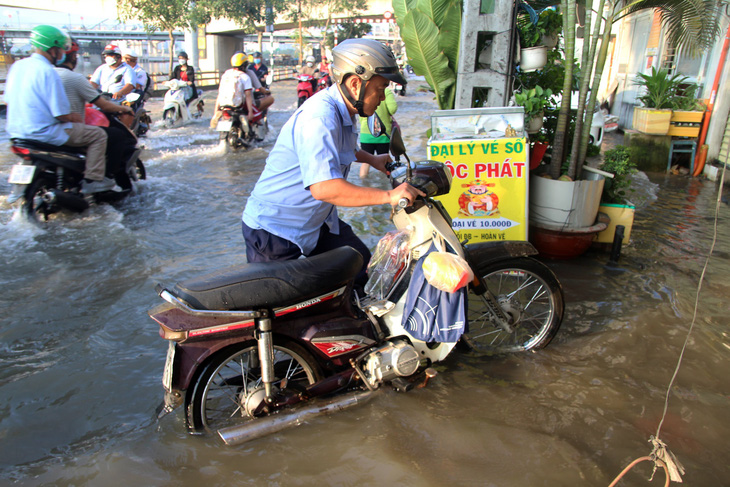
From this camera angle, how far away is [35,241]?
509cm

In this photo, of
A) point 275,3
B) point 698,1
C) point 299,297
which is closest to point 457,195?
point 299,297

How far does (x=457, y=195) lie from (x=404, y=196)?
6.57 ft

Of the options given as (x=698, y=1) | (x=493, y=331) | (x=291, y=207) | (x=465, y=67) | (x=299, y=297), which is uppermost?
(x=698, y=1)

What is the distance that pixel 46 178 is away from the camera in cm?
551

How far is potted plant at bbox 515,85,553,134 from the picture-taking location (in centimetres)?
464

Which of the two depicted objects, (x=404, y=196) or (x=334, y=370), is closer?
(x=404, y=196)

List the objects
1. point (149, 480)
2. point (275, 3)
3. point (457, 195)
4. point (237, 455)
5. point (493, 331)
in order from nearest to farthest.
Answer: point (149, 480)
point (237, 455)
point (493, 331)
point (457, 195)
point (275, 3)

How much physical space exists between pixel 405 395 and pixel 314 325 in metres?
0.69

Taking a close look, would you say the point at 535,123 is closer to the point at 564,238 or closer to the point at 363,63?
the point at 564,238

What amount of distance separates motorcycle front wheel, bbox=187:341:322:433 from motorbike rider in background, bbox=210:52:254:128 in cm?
777

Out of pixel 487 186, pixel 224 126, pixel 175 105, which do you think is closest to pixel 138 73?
pixel 175 105

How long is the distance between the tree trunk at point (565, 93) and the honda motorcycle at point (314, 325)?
1.86 m

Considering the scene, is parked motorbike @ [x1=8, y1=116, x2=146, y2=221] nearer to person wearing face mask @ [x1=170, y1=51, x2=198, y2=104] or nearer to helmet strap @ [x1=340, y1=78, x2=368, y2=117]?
helmet strap @ [x1=340, y1=78, x2=368, y2=117]

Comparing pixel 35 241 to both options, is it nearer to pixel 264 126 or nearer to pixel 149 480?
pixel 149 480
